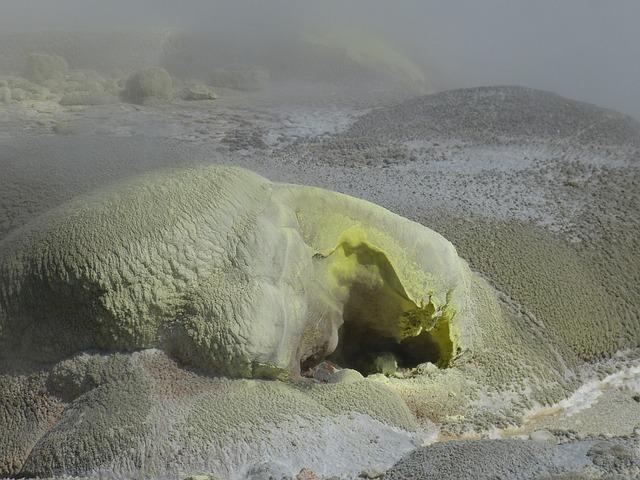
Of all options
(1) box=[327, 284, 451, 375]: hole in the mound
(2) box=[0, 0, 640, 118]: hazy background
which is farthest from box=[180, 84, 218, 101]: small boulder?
(1) box=[327, 284, 451, 375]: hole in the mound

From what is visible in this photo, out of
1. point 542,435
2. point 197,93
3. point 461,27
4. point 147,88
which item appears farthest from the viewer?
point 461,27

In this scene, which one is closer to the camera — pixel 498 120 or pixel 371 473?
pixel 371 473

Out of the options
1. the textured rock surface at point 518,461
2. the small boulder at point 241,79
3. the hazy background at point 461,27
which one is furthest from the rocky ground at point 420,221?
the hazy background at point 461,27

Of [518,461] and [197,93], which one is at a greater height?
[197,93]

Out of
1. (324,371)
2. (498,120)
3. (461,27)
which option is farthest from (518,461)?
(461,27)

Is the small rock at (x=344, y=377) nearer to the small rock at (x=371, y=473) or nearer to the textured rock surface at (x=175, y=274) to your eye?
the textured rock surface at (x=175, y=274)

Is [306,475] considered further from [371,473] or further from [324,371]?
[324,371]

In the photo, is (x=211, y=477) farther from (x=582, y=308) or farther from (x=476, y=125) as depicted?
(x=476, y=125)

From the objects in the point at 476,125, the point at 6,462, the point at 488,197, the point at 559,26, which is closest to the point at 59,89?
the point at 476,125
